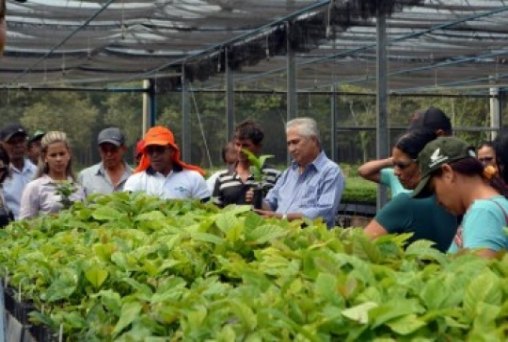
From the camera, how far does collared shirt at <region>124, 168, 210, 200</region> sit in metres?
6.25

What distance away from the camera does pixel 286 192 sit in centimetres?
610

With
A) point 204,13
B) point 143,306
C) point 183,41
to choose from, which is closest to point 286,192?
point 143,306

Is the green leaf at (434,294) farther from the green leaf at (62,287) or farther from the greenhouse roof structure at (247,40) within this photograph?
the greenhouse roof structure at (247,40)

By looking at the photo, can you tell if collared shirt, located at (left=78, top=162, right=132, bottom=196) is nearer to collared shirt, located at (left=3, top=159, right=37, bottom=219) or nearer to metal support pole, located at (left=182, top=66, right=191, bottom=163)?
collared shirt, located at (left=3, top=159, right=37, bottom=219)

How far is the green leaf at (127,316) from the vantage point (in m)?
2.58

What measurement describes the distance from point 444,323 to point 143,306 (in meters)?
0.98

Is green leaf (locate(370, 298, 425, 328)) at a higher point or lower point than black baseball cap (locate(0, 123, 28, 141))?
lower

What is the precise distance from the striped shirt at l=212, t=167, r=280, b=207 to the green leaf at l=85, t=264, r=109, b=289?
355cm

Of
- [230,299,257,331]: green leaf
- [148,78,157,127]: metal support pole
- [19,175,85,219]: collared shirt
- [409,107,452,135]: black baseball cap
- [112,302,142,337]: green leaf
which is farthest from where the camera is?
[148,78,157,127]: metal support pole

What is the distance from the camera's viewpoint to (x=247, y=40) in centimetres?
1396

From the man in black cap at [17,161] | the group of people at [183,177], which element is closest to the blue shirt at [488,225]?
the group of people at [183,177]

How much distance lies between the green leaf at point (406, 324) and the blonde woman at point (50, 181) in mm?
4371

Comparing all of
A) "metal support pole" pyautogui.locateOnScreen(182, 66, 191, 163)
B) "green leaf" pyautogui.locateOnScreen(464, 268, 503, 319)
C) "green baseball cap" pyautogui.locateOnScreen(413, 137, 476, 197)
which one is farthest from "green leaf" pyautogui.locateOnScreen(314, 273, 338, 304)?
"metal support pole" pyautogui.locateOnScreen(182, 66, 191, 163)

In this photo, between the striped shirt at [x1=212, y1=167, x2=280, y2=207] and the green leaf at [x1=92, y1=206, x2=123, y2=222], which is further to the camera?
the striped shirt at [x1=212, y1=167, x2=280, y2=207]
